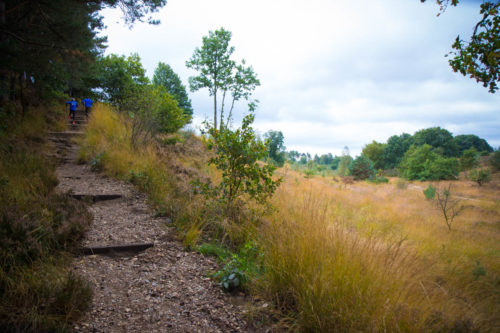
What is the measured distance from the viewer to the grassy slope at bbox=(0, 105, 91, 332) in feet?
4.79

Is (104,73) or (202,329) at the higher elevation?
(104,73)

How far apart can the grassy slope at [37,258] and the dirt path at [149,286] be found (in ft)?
0.58

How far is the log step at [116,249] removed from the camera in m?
2.60

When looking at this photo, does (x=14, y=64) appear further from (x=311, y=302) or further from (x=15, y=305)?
(x=311, y=302)

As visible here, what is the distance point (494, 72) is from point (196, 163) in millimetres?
7561

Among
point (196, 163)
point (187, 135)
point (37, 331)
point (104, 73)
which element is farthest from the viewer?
point (104, 73)

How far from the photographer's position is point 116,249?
2729mm

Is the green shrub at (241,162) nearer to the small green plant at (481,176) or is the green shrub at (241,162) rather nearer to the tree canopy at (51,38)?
the tree canopy at (51,38)

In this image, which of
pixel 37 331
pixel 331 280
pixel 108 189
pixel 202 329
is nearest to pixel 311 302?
pixel 331 280

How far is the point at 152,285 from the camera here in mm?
2236

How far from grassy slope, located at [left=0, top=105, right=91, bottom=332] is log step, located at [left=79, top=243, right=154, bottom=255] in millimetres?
190

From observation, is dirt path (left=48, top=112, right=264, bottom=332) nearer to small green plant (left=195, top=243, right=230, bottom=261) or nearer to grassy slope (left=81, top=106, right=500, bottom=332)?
small green plant (left=195, top=243, right=230, bottom=261)

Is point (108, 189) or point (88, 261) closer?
point (88, 261)

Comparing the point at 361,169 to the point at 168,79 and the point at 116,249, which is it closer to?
the point at 168,79
